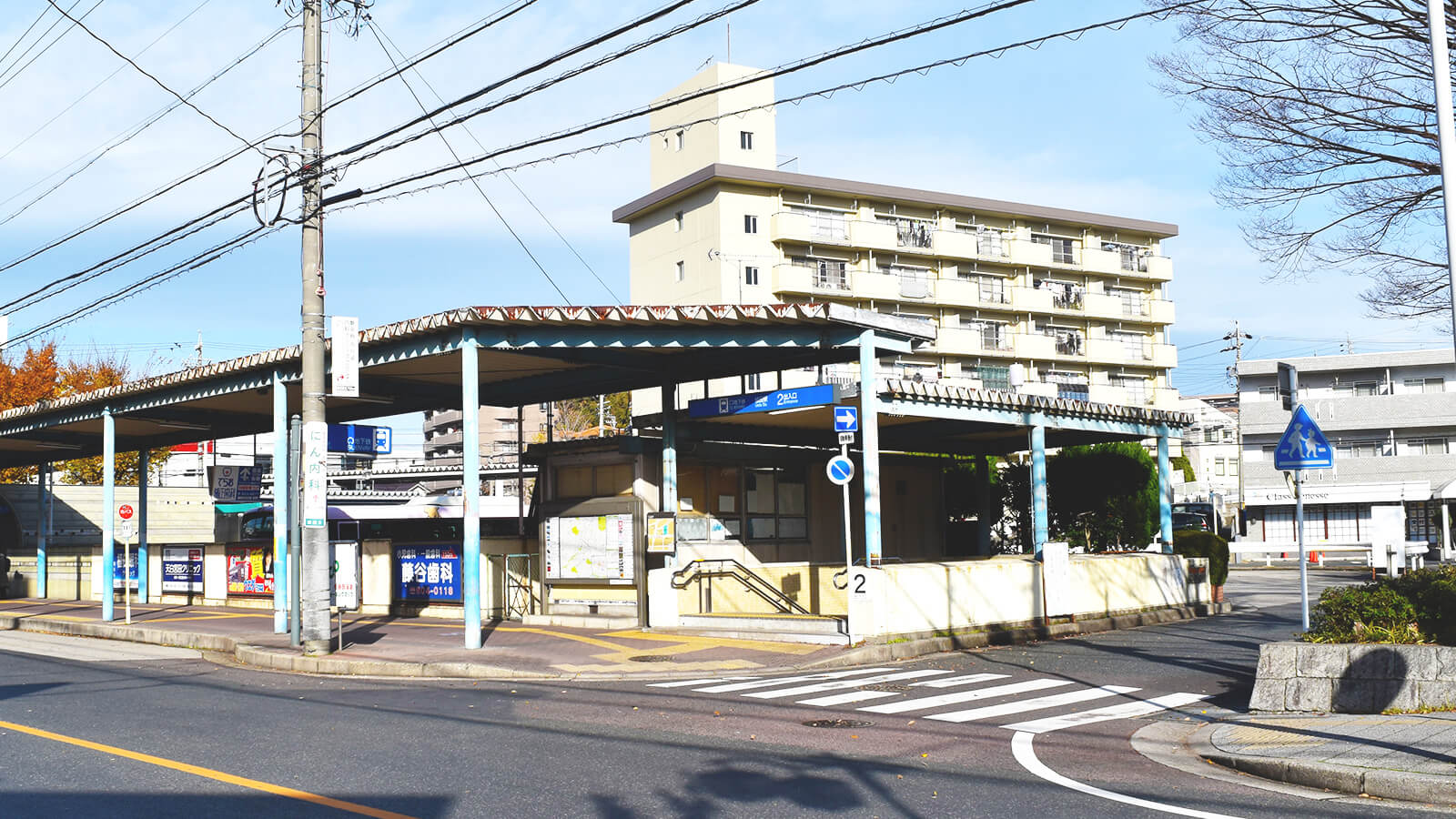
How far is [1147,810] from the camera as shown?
7141 millimetres

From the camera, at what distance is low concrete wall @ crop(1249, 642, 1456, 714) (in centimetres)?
992

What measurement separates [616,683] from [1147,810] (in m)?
8.07

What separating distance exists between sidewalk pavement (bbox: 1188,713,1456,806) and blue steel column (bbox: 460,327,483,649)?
34.3 ft

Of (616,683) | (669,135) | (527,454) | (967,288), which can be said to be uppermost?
(669,135)

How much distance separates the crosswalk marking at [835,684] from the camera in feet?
41.7

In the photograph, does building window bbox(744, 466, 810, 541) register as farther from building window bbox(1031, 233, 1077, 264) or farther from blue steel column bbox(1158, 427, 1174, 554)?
building window bbox(1031, 233, 1077, 264)

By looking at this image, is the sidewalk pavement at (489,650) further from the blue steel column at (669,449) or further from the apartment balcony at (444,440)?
the apartment balcony at (444,440)

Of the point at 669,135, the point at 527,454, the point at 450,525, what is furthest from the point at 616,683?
the point at 669,135

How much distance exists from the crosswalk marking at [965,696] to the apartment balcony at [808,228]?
1638 inches

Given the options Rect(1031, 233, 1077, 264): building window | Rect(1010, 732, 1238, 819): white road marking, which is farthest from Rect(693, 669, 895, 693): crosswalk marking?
Rect(1031, 233, 1077, 264): building window

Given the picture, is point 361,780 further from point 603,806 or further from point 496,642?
point 496,642

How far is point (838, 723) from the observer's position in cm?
1057

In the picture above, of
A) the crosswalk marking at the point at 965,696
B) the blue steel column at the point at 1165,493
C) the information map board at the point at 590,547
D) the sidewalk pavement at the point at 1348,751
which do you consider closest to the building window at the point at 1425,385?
the blue steel column at the point at 1165,493

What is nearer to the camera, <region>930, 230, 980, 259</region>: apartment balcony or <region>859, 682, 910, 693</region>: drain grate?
<region>859, 682, 910, 693</region>: drain grate
